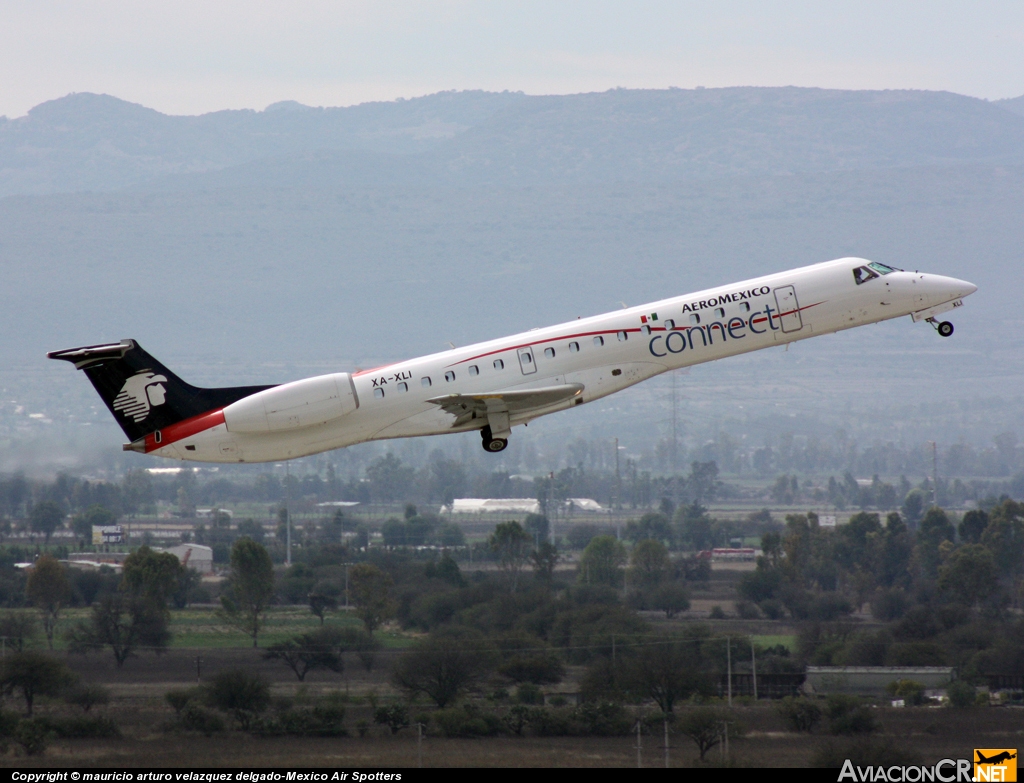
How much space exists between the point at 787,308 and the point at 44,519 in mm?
122921

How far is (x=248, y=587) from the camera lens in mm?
89000

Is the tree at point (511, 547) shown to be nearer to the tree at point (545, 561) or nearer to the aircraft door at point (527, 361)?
the tree at point (545, 561)

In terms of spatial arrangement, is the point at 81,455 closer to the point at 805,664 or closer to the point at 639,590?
the point at 639,590

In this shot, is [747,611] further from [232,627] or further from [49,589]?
[49,589]

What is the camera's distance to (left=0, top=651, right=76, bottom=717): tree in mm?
62344

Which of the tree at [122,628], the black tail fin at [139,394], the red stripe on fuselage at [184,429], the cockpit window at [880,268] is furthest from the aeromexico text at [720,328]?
the tree at [122,628]

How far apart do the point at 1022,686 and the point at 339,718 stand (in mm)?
33600

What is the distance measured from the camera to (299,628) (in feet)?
267

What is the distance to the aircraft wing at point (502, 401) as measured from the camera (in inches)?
1491

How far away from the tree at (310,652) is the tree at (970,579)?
47091 mm

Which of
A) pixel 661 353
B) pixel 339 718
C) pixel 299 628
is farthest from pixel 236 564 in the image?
pixel 661 353

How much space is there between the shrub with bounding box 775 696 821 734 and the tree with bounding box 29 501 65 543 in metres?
107

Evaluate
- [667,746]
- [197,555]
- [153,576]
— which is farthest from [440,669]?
[197,555]

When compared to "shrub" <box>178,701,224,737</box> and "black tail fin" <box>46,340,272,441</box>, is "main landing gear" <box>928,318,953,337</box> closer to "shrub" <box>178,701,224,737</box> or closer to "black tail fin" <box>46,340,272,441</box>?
"black tail fin" <box>46,340,272,441</box>
